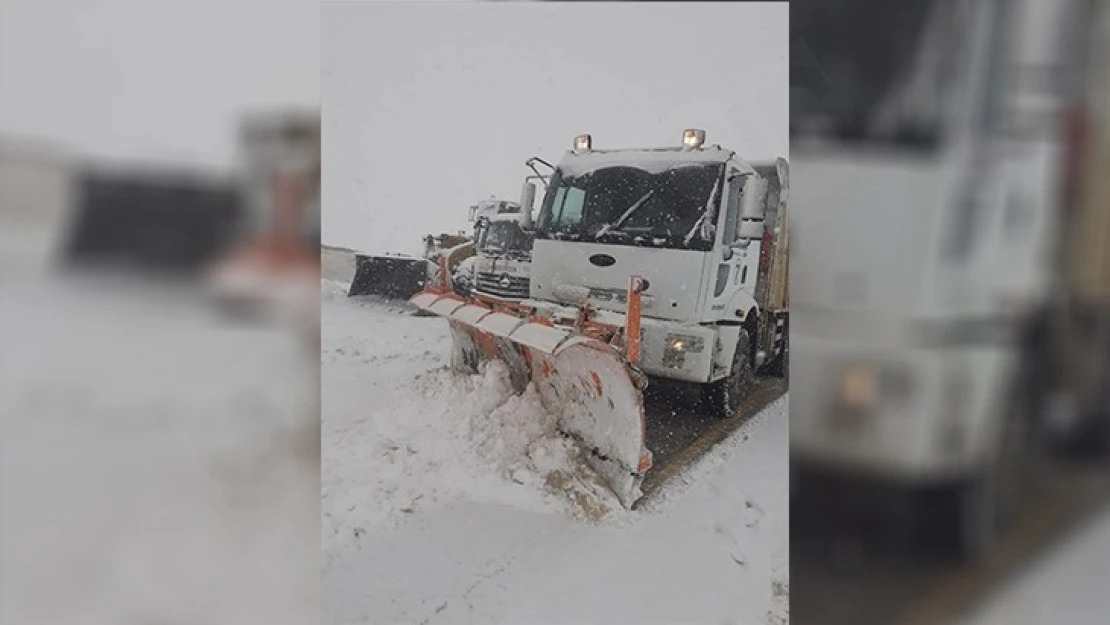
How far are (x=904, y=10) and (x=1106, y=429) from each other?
28.4 inches

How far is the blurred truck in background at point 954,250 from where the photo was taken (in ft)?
3.97

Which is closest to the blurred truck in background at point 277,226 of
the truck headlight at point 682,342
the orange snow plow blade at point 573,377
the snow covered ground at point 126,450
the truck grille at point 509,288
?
the snow covered ground at point 126,450

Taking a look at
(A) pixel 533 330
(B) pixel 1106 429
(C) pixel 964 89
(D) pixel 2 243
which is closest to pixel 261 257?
(D) pixel 2 243

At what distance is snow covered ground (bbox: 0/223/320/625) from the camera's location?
1415mm

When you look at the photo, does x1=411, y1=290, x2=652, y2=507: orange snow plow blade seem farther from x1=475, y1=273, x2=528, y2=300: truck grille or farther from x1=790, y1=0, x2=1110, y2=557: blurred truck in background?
x1=790, y1=0, x2=1110, y2=557: blurred truck in background

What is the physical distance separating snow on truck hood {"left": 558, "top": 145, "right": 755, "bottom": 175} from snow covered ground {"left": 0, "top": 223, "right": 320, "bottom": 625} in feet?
2.30

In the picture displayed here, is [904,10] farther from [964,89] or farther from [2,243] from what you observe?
[2,243]

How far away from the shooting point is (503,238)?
5.57ft

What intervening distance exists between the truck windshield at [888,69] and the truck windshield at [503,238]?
2.03 ft

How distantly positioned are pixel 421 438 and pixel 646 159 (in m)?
0.75

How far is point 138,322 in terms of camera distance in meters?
1.44

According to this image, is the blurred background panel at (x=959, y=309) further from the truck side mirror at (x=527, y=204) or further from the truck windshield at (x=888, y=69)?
the truck side mirror at (x=527, y=204)

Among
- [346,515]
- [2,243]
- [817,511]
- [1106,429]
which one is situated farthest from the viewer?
[346,515]

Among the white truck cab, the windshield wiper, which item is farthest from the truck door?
the windshield wiper
